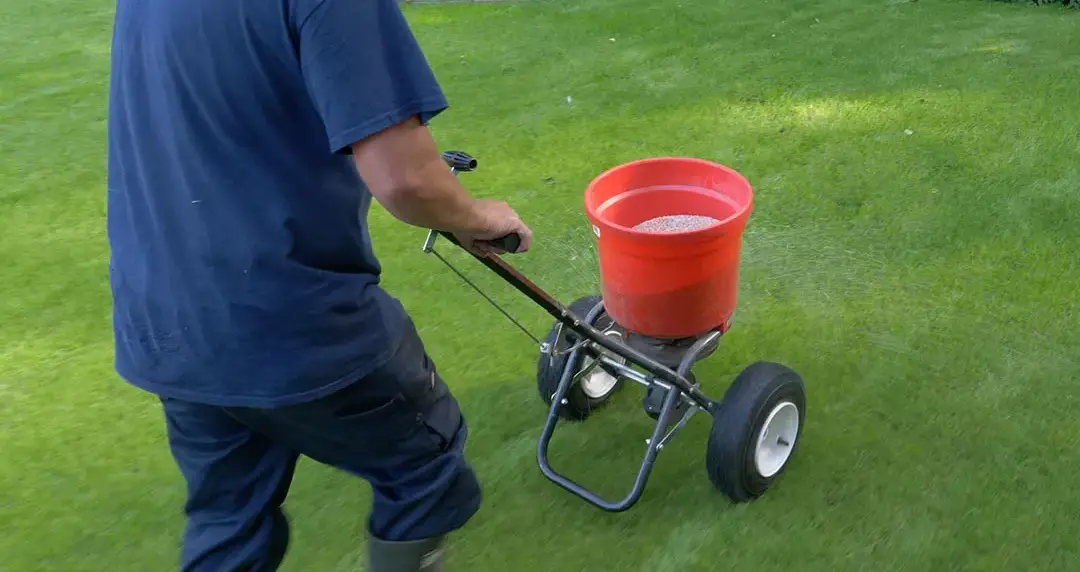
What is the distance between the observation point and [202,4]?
1.31 meters

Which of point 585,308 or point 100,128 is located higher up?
point 585,308

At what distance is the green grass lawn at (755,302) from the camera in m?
2.32

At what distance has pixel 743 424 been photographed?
2184 mm

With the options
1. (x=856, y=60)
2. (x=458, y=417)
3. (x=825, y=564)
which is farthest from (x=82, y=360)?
(x=856, y=60)

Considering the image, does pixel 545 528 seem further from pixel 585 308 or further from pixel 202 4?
pixel 202 4

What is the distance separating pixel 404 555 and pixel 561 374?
766 mm

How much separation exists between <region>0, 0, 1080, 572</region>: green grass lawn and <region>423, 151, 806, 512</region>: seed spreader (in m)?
0.15

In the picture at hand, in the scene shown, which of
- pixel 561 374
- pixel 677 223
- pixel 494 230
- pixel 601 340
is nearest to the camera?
pixel 494 230

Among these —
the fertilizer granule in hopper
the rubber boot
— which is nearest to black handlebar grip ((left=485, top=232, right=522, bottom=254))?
the rubber boot

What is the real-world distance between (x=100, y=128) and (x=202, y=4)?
3.88 m

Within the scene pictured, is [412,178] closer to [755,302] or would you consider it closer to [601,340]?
[601,340]

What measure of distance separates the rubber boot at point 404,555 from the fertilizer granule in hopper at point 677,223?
91cm

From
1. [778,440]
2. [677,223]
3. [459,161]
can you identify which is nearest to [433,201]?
[459,161]

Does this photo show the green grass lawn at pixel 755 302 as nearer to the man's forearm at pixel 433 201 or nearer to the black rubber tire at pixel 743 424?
the black rubber tire at pixel 743 424
